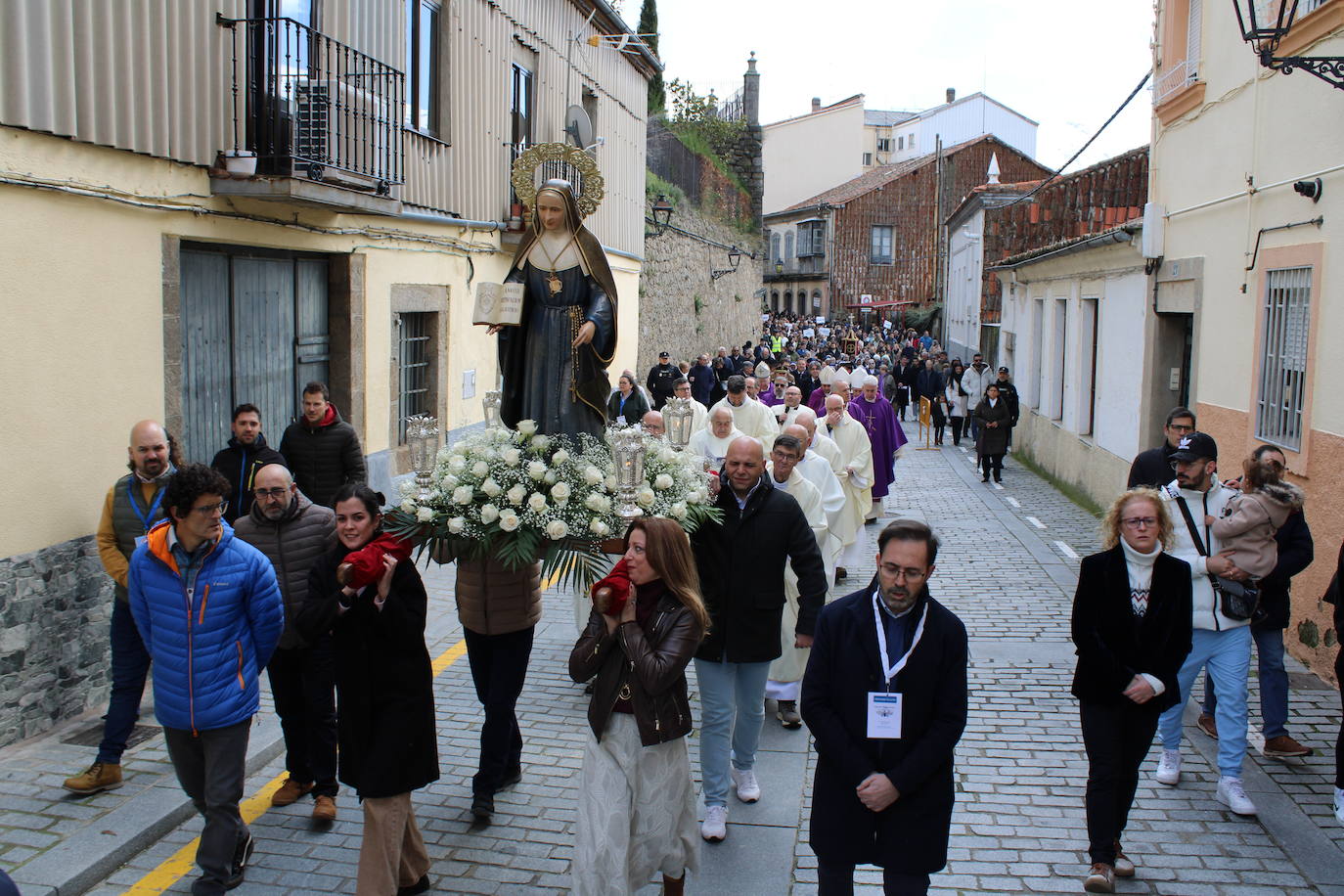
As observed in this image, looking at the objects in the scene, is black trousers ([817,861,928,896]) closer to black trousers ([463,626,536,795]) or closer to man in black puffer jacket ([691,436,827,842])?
man in black puffer jacket ([691,436,827,842])

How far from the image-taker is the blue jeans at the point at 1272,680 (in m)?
6.66

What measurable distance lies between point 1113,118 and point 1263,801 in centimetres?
980

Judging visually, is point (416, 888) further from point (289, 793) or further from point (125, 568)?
point (125, 568)

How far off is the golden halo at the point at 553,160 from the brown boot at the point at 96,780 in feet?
12.1

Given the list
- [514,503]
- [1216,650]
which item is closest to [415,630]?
[514,503]

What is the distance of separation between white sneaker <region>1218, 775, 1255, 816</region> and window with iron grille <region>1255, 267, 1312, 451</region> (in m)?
3.85

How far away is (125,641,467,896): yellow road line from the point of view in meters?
5.22

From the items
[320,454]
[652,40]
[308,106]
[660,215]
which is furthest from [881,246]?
[320,454]

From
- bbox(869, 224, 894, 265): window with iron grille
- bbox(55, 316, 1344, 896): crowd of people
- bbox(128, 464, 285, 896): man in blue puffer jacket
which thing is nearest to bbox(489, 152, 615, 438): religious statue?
bbox(55, 316, 1344, 896): crowd of people

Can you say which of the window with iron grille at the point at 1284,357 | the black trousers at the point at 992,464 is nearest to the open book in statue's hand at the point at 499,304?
the window with iron grille at the point at 1284,357

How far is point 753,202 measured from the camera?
42250mm

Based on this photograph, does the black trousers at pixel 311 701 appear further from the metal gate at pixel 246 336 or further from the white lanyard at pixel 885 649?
the metal gate at pixel 246 336

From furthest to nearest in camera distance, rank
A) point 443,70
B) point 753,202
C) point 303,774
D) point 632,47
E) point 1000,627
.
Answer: point 753,202
point 632,47
point 443,70
point 1000,627
point 303,774

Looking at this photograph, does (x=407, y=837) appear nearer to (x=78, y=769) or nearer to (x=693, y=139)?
(x=78, y=769)
